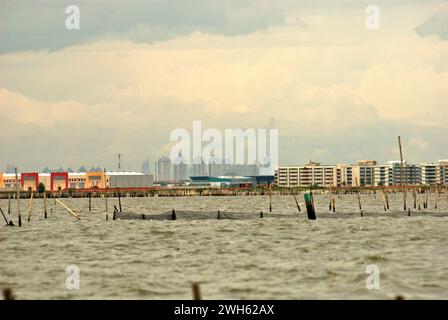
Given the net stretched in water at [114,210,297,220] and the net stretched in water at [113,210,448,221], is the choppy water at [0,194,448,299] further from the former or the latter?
the net stretched in water at [113,210,448,221]

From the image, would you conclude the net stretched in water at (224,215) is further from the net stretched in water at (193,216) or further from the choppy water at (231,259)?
the choppy water at (231,259)

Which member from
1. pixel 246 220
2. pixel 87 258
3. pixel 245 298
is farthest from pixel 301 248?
pixel 246 220

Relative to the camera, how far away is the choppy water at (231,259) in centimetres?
2964

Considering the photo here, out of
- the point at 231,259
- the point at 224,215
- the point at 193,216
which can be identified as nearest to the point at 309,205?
the point at 224,215

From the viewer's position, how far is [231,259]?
39.6m

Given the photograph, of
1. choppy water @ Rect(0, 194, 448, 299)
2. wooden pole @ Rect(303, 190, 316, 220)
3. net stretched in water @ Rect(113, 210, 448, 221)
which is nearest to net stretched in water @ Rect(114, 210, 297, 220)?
net stretched in water @ Rect(113, 210, 448, 221)

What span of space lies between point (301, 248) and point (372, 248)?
3553 mm

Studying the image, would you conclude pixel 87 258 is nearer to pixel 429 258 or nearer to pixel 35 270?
pixel 35 270

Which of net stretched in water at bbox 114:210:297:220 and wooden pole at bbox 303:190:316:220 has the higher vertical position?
wooden pole at bbox 303:190:316:220

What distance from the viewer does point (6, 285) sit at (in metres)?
31.8

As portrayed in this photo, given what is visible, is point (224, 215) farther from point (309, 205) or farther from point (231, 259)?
point (231, 259)

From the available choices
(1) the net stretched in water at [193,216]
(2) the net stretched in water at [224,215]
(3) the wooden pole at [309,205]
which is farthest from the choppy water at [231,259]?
(2) the net stretched in water at [224,215]

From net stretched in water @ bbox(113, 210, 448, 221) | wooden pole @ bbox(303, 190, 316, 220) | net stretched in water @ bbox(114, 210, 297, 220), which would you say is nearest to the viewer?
wooden pole @ bbox(303, 190, 316, 220)

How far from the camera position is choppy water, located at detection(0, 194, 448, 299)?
29.6 metres
